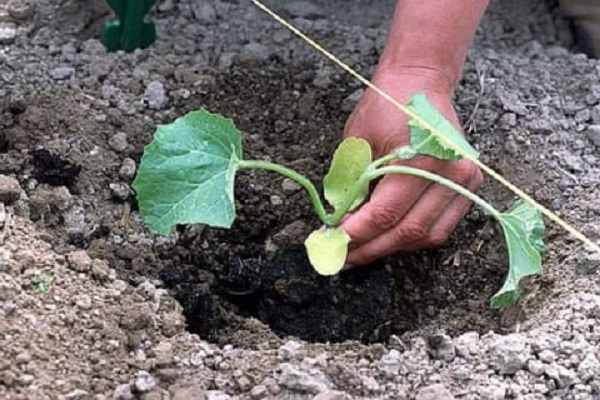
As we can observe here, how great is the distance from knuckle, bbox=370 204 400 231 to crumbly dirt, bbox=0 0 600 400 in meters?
0.10

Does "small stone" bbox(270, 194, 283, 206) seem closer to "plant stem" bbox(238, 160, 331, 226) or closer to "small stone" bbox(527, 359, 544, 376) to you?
"plant stem" bbox(238, 160, 331, 226)

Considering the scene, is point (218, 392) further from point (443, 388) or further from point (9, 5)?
point (9, 5)

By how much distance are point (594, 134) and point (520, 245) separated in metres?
0.42

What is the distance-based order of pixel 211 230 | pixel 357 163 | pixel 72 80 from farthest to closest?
pixel 72 80 < pixel 211 230 < pixel 357 163

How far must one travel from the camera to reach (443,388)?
1.25m

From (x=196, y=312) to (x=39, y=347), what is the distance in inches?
9.6

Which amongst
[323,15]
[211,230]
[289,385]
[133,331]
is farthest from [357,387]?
[323,15]

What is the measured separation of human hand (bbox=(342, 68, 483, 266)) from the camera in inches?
56.2

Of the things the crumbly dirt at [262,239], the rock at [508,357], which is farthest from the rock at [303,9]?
the rock at [508,357]

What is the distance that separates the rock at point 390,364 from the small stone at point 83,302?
1.05ft

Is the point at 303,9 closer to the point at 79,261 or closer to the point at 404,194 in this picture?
the point at 404,194

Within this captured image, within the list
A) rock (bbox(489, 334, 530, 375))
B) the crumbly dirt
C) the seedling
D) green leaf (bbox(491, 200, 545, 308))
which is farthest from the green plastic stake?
rock (bbox(489, 334, 530, 375))

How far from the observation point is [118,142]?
1.62 meters

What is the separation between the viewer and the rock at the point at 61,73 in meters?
1.74
